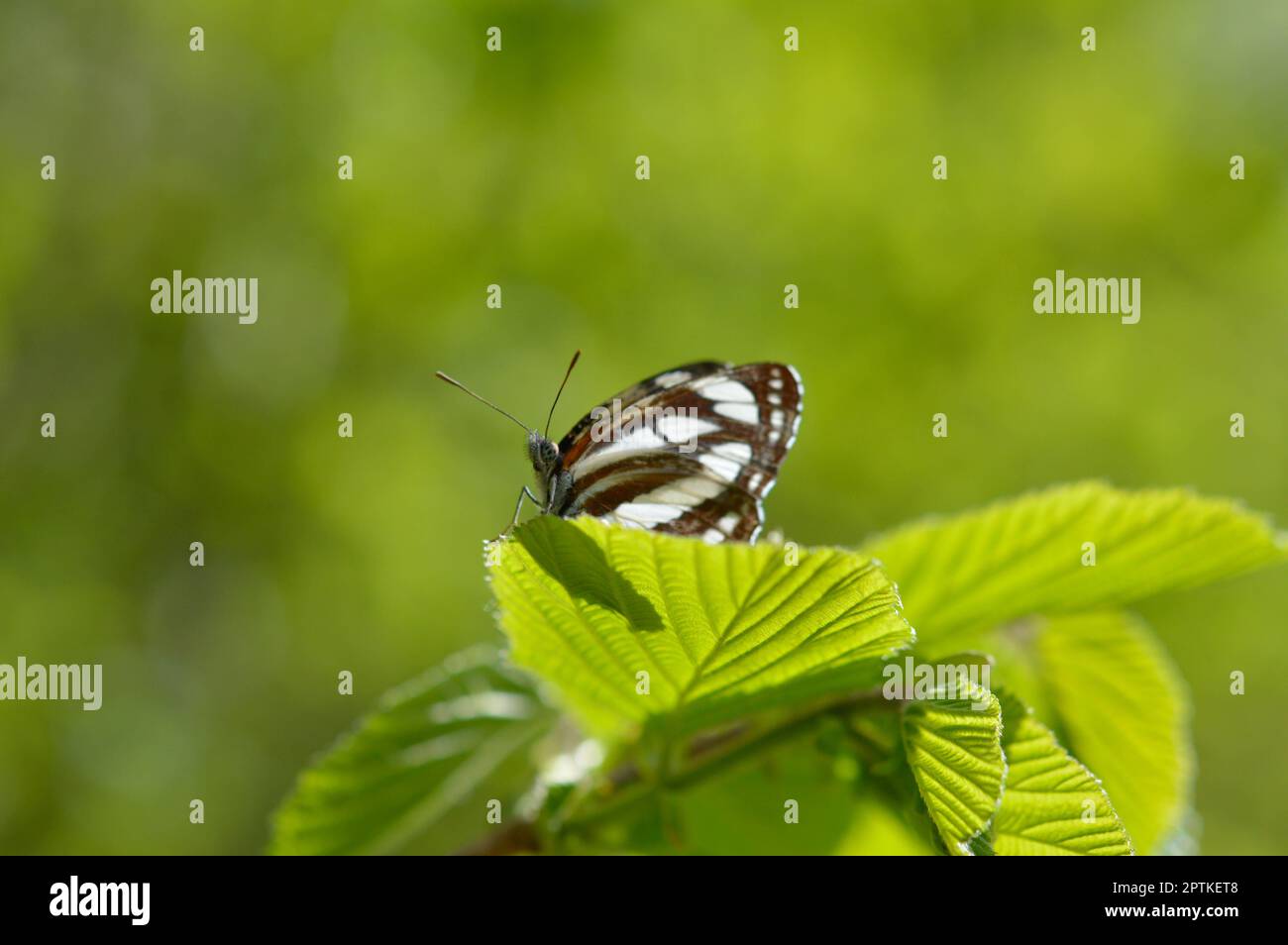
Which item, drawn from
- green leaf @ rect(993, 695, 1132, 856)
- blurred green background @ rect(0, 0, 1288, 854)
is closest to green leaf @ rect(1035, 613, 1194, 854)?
green leaf @ rect(993, 695, 1132, 856)

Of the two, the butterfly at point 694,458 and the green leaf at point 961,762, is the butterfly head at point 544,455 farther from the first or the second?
the green leaf at point 961,762

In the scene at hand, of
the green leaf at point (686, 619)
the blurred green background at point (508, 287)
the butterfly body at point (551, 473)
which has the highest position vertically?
the blurred green background at point (508, 287)

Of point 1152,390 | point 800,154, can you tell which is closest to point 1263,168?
point 1152,390

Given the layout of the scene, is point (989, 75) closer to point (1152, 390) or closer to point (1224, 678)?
point (1152, 390)

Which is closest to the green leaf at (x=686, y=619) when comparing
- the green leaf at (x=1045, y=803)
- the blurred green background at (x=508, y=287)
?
the green leaf at (x=1045, y=803)

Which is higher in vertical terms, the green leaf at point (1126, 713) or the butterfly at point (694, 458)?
the butterfly at point (694, 458)

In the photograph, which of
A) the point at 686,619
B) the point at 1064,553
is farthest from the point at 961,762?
the point at 1064,553
